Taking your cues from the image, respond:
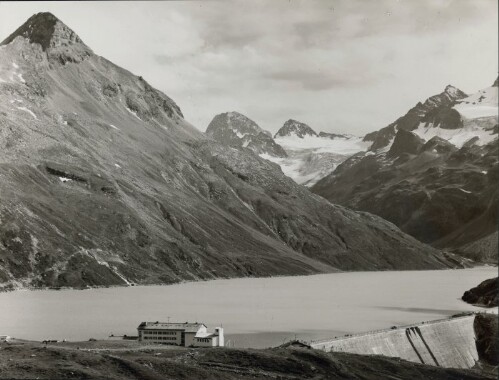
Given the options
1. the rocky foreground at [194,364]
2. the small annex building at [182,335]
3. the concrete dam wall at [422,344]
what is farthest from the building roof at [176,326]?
the concrete dam wall at [422,344]

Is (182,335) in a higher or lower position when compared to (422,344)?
higher

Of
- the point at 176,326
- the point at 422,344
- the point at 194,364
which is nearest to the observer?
the point at 194,364

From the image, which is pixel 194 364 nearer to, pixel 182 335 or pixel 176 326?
pixel 182 335

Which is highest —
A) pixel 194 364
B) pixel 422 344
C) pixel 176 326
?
pixel 176 326

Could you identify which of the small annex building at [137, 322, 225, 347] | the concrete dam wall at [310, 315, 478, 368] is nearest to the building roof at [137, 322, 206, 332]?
the small annex building at [137, 322, 225, 347]

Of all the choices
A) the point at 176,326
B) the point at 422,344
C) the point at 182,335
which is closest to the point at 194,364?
the point at 182,335

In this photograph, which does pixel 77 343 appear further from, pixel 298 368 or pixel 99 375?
pixel 298 368

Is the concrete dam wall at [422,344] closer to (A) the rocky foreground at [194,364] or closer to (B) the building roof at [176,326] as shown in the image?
(A) the rocky foreground at [194,364]

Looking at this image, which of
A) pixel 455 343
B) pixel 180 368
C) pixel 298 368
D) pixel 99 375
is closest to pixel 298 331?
pixel 455 343
